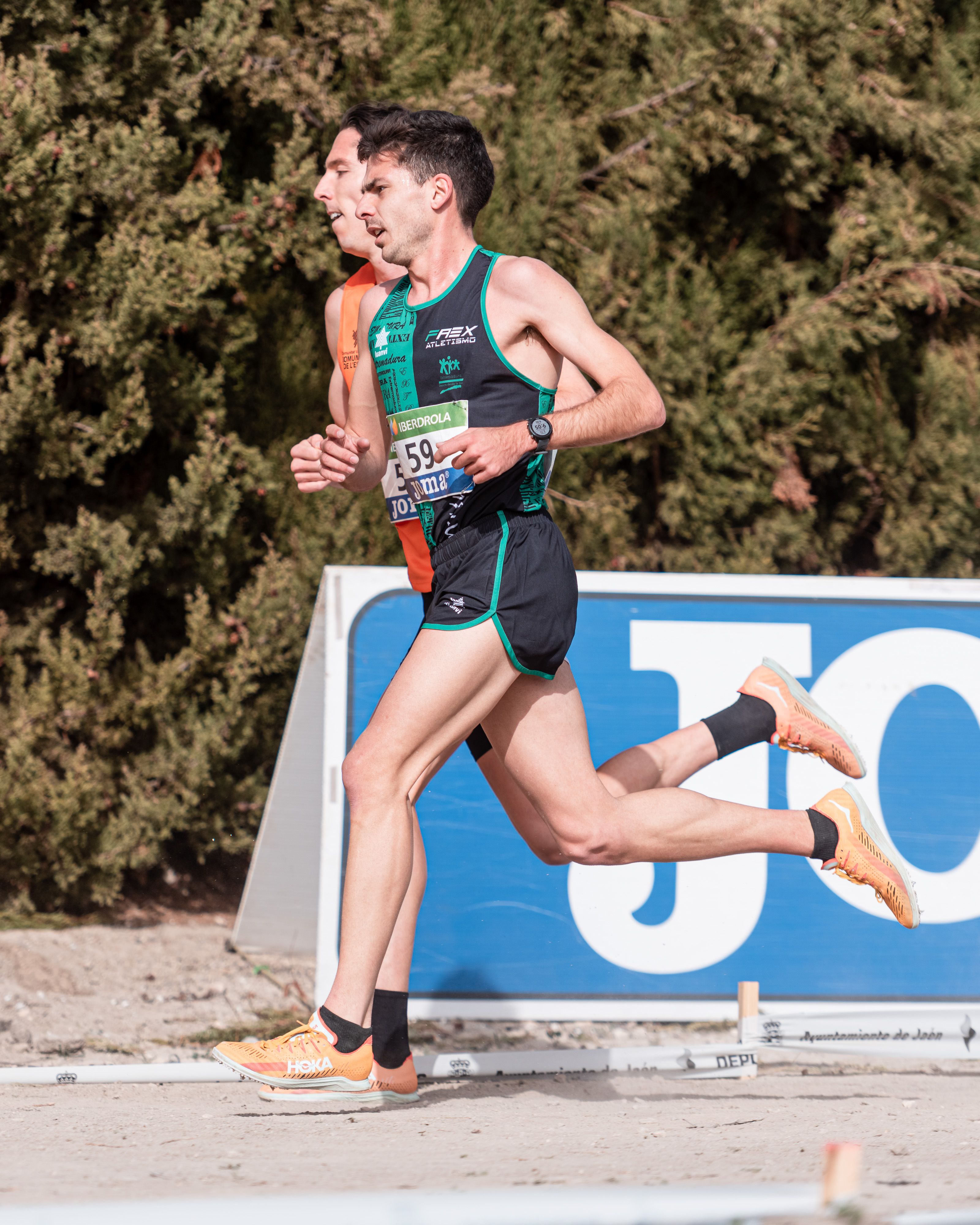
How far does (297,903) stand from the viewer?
442 cm

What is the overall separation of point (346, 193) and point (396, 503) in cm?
98

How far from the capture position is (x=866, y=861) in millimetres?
2912

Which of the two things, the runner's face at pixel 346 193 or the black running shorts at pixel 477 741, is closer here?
the black running shorts at pixel 477 741

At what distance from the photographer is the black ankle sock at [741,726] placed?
308 centimetres

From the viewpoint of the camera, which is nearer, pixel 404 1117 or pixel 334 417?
pixel 404 1117

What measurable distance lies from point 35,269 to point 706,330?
275 cm

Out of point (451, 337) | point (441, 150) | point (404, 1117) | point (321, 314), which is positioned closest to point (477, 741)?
point (404, 1117)

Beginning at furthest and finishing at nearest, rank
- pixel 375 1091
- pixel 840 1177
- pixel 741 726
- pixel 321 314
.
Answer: pixel 321 314 < pixel 741 726 < pixel 375 1091 < pixel 840 1177

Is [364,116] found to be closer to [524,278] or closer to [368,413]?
[368,413]

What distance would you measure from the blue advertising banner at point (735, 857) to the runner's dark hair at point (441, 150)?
146 cm

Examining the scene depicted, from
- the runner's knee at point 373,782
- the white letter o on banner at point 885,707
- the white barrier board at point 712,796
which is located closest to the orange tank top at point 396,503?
the runner's knee at point 373,782

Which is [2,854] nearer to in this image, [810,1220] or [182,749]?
[182,749]

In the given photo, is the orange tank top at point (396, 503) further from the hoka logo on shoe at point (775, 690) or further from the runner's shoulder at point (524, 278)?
the hoka logo on shoe at point (775, 690)

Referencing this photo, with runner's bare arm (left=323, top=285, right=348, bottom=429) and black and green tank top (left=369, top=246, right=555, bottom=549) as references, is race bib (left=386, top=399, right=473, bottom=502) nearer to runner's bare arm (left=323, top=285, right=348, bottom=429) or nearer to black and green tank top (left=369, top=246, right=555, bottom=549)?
black and green tank top (left=369, top=246, right=555, bottom=549)
